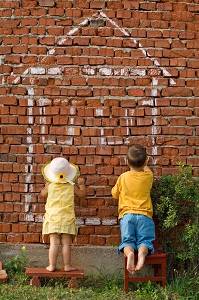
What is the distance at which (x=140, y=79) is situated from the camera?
20.9ft

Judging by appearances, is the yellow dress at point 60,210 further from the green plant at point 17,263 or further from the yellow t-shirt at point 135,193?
the yellow t-shirt at point 135,193

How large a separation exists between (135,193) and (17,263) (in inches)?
58.4

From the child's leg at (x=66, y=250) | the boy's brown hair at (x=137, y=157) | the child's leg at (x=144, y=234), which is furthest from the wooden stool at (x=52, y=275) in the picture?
the boy's brown hair at (x=137, y=157)

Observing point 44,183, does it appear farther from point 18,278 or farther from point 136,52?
point 136,52

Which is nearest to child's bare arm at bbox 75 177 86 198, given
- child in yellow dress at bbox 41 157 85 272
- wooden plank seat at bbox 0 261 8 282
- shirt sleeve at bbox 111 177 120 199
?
child in yellow dress at bbox 41 157 85 272

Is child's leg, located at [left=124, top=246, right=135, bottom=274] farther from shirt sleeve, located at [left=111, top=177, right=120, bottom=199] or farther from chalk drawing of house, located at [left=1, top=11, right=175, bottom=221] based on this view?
chalk drawing of house, located at [left=1, top=11, right=175, bottom=221]

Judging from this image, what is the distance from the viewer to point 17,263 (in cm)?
606

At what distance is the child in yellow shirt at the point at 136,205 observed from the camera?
576 cm

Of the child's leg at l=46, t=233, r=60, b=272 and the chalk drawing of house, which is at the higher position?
the chalk drawing of house

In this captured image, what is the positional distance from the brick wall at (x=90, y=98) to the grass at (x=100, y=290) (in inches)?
20.1

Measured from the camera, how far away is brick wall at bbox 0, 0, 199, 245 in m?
6.24

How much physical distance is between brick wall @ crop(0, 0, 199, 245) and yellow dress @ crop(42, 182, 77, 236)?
0.33 meters

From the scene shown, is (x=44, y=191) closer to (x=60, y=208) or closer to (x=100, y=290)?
(x=60, y=208)

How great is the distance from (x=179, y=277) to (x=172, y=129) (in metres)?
1.63
